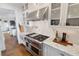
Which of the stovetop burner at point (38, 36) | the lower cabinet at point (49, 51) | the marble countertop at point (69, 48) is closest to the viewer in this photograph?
the marble countertop at point (69, 48)

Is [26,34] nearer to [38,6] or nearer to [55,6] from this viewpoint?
[38,6]

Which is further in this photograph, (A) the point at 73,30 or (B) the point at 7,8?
(B) the point at 7,8

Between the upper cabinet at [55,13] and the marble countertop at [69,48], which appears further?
Result: the upper cabinet at [55,13]

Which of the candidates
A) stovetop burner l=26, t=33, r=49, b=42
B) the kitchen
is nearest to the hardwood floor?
the kitchen

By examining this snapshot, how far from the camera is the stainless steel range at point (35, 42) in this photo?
116 centimetres

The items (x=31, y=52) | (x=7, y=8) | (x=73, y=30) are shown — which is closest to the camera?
(x=73, y=30)

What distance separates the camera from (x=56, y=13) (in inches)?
43.5

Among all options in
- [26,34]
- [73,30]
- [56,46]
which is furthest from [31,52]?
[73,30]

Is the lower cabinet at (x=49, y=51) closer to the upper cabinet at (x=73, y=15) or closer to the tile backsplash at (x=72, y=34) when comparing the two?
the tile backsplash at (x=72, y=34)

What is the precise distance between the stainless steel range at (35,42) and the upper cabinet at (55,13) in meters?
0.29

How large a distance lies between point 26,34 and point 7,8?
20.3 inches

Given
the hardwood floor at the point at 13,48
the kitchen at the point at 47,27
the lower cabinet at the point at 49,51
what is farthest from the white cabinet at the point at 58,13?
the hardwood floor at the point at 13,48

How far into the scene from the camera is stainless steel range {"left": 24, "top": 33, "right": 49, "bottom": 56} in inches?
45.7

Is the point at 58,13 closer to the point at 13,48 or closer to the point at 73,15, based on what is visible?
the point at 73,15
